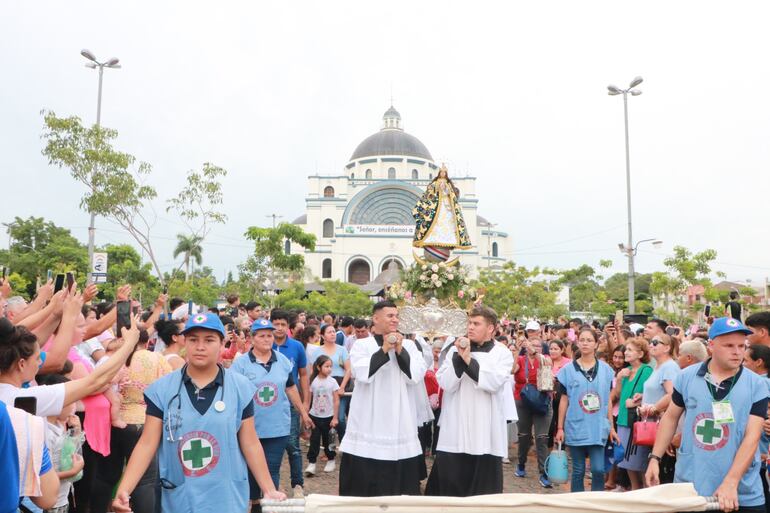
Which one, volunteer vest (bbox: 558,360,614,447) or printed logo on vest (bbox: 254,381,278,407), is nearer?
printed logo on vest (bbox: 254,381,278,407)

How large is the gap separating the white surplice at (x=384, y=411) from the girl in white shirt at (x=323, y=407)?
8.39 feet

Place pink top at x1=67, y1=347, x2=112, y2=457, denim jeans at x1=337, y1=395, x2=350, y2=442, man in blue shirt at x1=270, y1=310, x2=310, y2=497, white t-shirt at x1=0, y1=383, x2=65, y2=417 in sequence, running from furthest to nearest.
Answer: denim jeans at x1=337, y1=395, x2=350, y2=442
man in blue shirt at x1=270, y1=310, x2=310, y2=497
pink top at x1=67, y1=347, x2=112, y2=457
white t-shirt at x1=0, y1=383, x2=65, y2=417

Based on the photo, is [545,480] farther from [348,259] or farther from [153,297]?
[348,259]

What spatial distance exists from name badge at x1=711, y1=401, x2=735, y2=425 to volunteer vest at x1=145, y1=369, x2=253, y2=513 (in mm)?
2742

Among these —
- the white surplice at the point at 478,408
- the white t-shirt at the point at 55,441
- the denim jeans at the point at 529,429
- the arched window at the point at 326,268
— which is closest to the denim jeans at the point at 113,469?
the white t-shirt at the point at 55,441

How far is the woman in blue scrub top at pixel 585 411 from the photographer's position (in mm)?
6004

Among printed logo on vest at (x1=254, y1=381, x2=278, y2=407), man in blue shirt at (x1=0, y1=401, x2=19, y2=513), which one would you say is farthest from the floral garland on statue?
man in blue shirt at (x1=0, y1=401, x2=19, y2=513)

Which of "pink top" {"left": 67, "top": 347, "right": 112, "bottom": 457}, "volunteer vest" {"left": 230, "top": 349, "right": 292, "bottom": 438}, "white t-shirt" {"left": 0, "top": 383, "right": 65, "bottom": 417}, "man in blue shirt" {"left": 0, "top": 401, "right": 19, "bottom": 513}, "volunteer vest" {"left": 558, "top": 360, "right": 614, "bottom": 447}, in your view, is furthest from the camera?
"volunteer vest" {"left": 558, "top": 360, "right": 614, "bottom": 447}

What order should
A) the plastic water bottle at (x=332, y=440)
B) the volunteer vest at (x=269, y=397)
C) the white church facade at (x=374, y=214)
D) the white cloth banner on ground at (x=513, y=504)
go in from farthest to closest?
the white church facade at (x=374, y=214), the plastic water bottle at (x=332, y=440), the volunteer vest at (x=269, y=397), the white cloth banner on ground at (x=513, y=504)

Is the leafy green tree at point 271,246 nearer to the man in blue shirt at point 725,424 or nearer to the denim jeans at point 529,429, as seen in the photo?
the denim jeans at point 529,429

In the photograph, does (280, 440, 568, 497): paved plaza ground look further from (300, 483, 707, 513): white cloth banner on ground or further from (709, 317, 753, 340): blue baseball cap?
(300, 483, 707, 513): white cloth banner on ground

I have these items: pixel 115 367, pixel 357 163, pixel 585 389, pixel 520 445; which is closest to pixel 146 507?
pixel 115 367

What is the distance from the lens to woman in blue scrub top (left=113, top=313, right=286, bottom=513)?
3.17m

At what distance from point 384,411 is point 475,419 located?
29.3 inches
